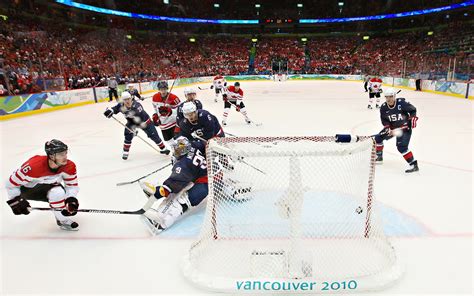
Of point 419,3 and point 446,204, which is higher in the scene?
point 419,3

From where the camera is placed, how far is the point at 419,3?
97.1ft

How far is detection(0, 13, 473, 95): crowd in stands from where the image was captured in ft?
39.0

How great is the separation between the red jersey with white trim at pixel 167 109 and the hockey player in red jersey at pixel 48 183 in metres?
2.26

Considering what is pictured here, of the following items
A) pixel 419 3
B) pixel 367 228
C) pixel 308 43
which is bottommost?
pixel 367 228

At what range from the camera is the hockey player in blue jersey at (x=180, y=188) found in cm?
278

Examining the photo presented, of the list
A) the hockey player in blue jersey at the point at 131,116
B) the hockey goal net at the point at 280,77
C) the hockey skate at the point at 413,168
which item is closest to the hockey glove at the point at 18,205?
the hockey player in blue jersey at the point at 131,116

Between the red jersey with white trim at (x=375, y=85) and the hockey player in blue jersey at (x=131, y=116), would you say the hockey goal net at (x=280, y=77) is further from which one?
the hockey player in blue jersey at (x=131, y=116)

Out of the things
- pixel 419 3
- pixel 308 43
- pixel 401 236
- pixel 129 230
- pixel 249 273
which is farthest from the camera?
pixel 308 43

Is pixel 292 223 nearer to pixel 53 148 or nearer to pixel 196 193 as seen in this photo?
pixel 196 193

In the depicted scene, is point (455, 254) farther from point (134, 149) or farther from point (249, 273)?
point (134, 149)

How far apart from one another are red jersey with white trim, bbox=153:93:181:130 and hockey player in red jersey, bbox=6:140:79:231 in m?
2.26

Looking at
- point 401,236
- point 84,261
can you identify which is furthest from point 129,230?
point 401,236

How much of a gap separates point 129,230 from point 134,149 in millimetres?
3136

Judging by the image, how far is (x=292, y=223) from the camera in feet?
6.93
